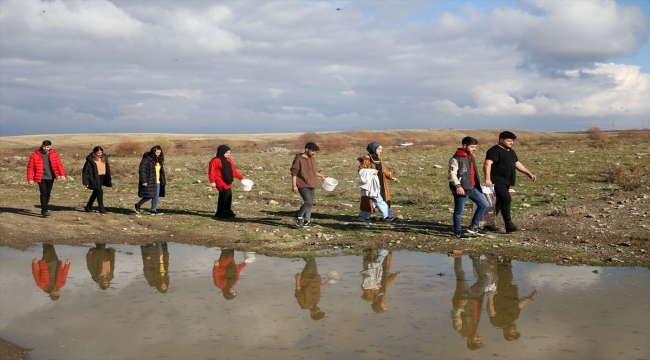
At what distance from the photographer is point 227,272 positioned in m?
9.45

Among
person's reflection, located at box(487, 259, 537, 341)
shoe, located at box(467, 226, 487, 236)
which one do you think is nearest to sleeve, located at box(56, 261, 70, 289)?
person's reflection, located at box(487, 259, 537, 341)

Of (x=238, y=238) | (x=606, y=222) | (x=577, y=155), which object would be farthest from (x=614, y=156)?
(x=238, y=238)

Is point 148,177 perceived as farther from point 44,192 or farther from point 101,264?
point 101,264

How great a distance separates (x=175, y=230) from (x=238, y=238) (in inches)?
70.9

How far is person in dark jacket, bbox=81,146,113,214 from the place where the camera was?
15.3 metres

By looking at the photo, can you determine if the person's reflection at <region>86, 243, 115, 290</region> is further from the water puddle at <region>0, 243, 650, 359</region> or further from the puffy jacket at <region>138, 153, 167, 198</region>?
the puffy jacket at <region>138, 153, 167, 198</region>

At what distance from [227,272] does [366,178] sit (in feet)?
15.8

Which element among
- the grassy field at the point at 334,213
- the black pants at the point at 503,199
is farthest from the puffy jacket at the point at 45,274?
the black pants at the point at 503,199

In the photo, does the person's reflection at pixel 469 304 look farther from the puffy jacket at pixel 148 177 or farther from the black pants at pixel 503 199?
the puffy jacket at pixel 148 177

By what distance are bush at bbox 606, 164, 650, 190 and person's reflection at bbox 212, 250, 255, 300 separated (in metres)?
10.9

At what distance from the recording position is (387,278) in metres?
8.79

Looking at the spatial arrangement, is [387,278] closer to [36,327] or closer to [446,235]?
[446,235]

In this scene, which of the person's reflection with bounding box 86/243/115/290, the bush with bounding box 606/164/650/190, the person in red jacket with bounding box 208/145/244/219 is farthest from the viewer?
the bush with bounding box 606/164/650/190

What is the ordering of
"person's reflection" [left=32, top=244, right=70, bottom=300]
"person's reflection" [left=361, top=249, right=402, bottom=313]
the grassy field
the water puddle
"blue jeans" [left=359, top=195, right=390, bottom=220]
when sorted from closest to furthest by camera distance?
the water puddle
"person's reflection" [left=361, top=249, right=402, bottom=313]
"person's reflection" [left=32, top=244, right=70, bottom=300]
the grassy field
"blue jeans" [left=359, top=195, right=390, bottom=220]
